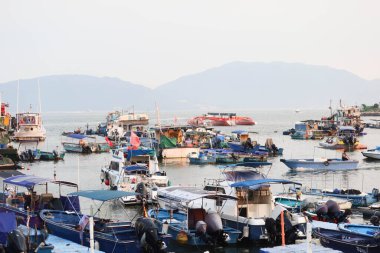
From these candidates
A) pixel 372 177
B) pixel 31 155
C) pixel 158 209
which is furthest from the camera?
pixel 31 155

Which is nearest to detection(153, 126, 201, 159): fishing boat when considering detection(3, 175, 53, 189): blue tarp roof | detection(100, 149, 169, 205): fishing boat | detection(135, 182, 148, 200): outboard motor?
detection(100, 149, 169, 205): fishing boat

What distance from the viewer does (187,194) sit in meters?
29.7

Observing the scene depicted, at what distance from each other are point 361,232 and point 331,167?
106ft

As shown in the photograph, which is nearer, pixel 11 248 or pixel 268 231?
pixel 11 248

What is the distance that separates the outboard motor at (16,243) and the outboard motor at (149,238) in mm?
4472

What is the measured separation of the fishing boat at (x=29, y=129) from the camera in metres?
97.2

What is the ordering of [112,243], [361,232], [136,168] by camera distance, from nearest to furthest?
[112,243]
[361,232]
[136,168]

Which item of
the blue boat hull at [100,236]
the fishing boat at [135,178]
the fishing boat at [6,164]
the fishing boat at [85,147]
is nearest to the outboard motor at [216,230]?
the blue boat hull at [100,236]

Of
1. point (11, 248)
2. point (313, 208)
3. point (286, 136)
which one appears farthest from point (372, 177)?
point (286, 136)

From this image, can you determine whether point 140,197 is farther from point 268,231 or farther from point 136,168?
point 268,231

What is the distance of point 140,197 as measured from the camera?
1437 inches

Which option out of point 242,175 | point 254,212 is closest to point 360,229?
point 254,212

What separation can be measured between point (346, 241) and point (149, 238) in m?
8.00

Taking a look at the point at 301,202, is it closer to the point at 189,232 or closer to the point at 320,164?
the point at 189,232
